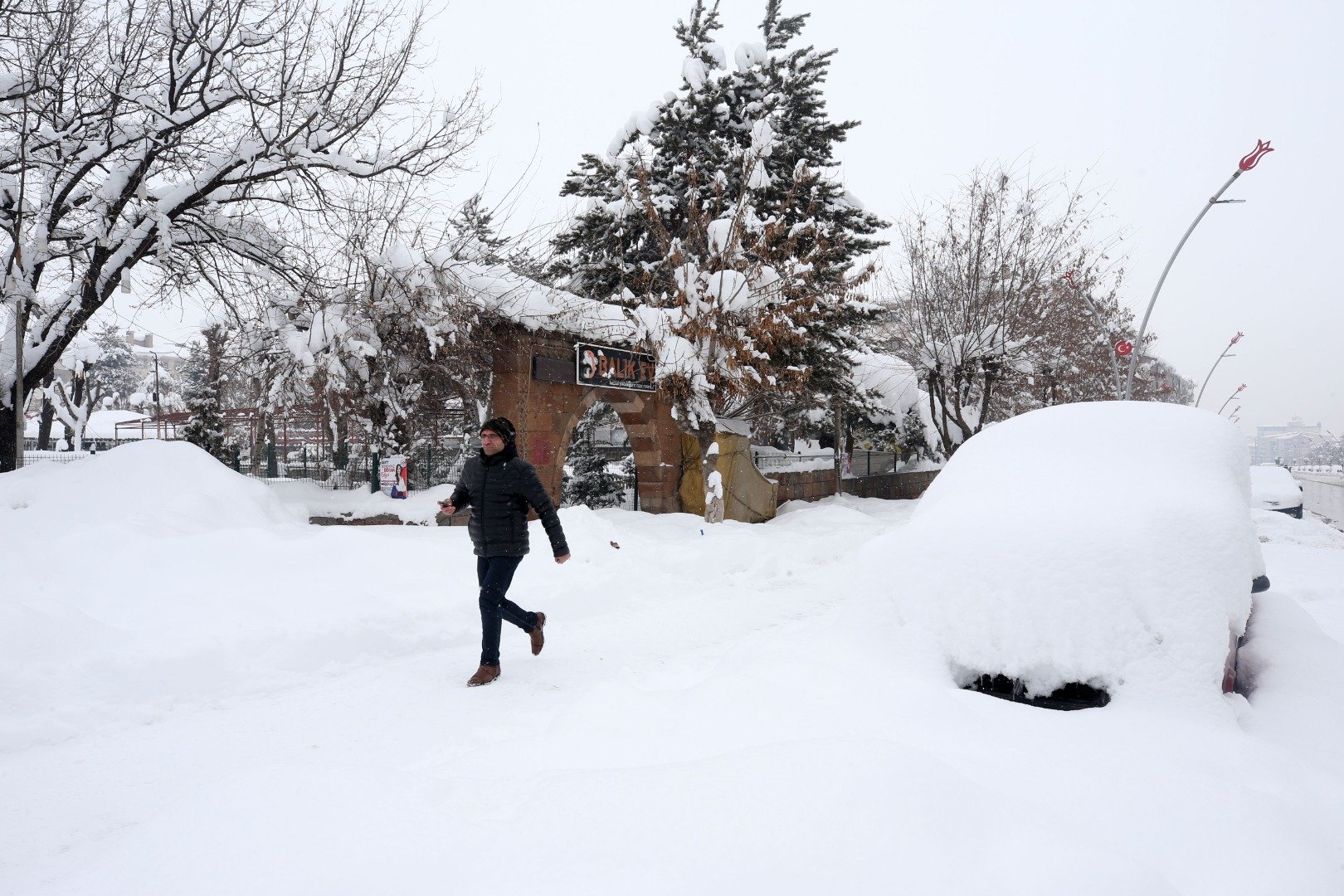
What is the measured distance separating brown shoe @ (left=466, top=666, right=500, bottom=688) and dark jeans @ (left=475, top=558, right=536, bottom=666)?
3 centimetres

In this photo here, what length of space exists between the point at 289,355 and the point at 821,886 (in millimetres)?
10531

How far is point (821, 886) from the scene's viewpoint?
6.92 ft

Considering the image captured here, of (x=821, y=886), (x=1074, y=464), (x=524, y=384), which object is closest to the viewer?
(x=821, y=886)

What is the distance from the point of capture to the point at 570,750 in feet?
11.2

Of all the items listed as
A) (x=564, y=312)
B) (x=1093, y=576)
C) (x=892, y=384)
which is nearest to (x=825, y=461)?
(x=892, y=384)

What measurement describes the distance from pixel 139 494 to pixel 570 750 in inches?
260

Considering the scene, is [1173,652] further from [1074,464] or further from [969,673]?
[1074,464]

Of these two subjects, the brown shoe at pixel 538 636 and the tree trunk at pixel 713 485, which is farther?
the tree trunk at pixel 713 485

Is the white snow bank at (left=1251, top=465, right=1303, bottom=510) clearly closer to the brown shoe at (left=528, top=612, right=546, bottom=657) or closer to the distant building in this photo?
the brown shoe at (left=528, top=612, right=546, bottom=657)

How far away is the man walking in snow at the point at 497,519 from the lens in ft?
16.1

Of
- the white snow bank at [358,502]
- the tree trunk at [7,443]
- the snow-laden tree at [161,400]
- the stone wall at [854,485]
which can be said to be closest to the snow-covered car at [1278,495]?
the stone wall at [854,485]

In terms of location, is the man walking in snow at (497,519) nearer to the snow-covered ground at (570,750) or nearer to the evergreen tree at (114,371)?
the snow-covered ground at (570,750)

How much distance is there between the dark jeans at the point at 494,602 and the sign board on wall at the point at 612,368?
7600 mm

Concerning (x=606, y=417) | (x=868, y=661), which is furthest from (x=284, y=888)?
(x=606, y=417)
